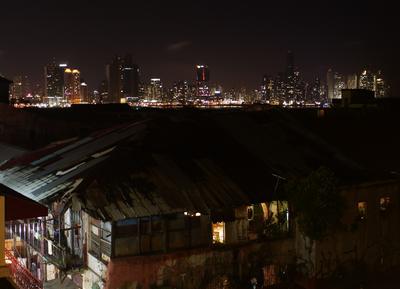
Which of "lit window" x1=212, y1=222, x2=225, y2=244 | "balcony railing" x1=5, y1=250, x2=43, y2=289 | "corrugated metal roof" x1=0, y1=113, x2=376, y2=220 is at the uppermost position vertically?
"corrugated metal roof" x1=0, y1=113, x2=376, y2=220

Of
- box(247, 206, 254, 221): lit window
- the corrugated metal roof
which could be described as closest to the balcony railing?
the corrugated metal roof

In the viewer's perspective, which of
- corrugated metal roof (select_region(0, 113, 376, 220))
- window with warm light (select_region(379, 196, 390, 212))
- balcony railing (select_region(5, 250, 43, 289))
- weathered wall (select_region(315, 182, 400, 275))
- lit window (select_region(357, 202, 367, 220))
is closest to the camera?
corrugated metal roof (select_region(0, 113, 376, 220))

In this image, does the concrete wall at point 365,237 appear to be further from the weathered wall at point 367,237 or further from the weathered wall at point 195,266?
the weathered wall at point 195,266

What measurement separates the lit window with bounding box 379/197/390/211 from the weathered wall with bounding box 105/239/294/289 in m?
5.19

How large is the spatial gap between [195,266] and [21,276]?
6218 millimetres

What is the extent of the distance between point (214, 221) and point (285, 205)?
3314 millimetres

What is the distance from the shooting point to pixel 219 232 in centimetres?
1889

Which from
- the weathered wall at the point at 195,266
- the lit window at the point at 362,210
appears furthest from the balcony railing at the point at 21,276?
the lit window at the point at 362,210

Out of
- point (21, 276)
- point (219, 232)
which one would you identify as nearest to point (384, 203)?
point (219, 232)

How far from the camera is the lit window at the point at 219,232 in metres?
18.8

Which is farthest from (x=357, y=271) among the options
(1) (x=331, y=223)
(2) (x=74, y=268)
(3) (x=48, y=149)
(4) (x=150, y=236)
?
A: (3) (x=48, y=149)

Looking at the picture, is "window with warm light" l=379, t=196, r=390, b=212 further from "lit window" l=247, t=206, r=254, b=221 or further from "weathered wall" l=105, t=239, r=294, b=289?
"lit window" l=247, t=206, r=254, b=221

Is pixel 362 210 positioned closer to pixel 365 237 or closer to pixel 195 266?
pixel 365 237

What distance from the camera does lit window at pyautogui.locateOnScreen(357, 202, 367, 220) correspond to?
21888 mm
